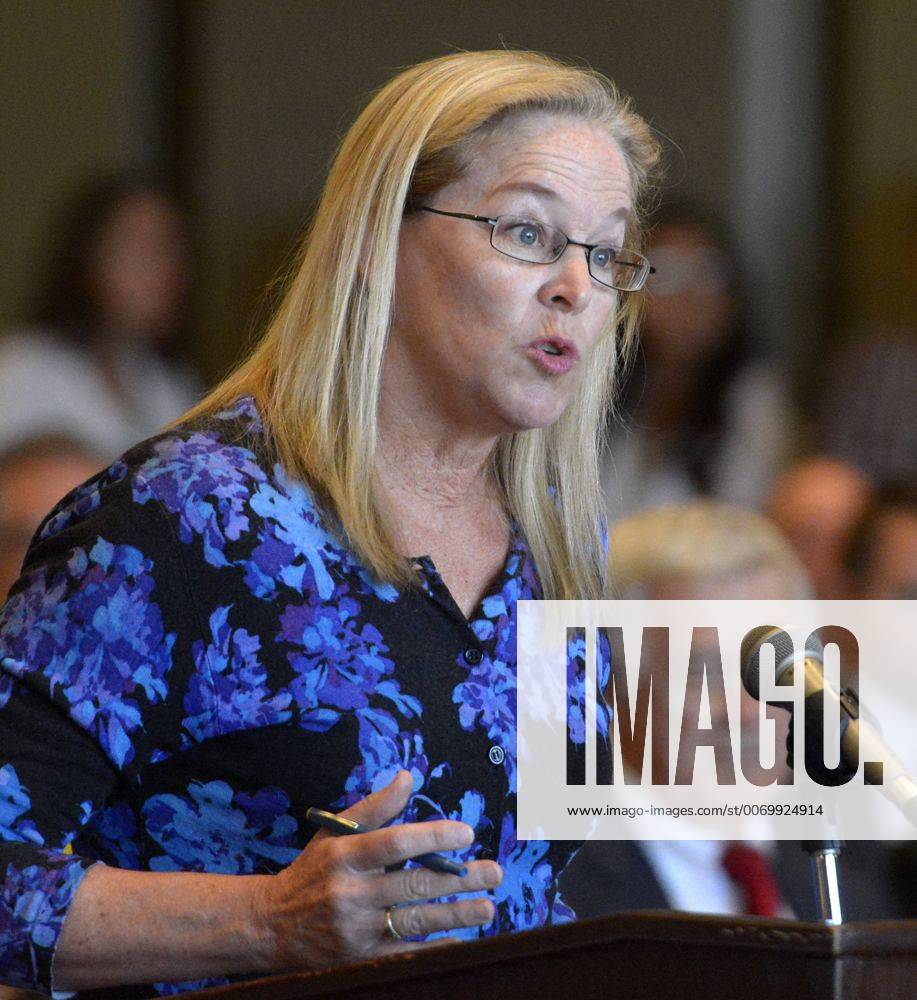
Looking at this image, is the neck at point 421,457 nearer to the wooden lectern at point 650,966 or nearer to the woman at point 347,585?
the woman at point 347,585

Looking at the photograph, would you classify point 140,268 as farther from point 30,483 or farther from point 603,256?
point 603,256

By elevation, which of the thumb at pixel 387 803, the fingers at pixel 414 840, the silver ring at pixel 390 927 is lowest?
the silver ring at pixel 390 927

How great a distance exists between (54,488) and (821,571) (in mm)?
1676

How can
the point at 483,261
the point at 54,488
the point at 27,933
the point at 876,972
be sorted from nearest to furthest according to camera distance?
the point at 876,972 < the point at 27,933 < the point at 483,261 < the point at 54,488

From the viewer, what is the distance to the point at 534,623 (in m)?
1.76

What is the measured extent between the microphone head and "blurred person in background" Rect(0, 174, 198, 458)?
8.09 ft

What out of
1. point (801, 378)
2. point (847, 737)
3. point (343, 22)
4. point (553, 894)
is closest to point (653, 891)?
point (553, 894)

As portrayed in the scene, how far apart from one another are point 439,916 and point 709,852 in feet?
4.47

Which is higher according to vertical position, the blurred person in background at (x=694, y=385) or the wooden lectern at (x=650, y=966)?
the blurred person in background at (x=694, y=385)

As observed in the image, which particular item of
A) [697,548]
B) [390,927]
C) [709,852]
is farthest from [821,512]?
[390,927]

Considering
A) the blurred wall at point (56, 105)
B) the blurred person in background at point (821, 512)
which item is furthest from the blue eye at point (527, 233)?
the blurred wall at point (56, 105)

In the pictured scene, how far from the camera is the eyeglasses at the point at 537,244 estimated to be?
1669mm

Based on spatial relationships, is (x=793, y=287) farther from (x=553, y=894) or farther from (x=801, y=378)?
(x=553, y=894)

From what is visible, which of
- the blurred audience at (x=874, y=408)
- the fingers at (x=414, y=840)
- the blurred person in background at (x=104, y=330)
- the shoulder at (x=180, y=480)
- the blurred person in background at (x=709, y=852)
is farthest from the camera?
the blurred audience at (x=874, y=408)
